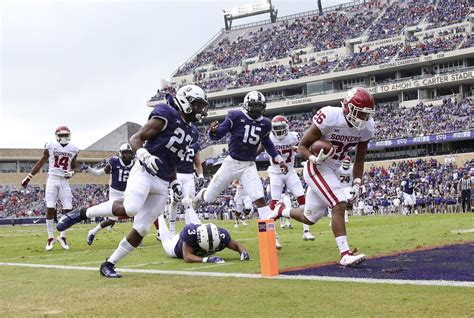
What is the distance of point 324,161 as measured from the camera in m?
8.66

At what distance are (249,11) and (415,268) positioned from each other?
8121cm

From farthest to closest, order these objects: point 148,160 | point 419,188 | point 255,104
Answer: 1. point 419,188
2. point 255,104
3. point 148,160

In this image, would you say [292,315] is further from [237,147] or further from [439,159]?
[439,159]

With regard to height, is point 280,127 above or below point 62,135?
below

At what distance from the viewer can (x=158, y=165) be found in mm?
8000

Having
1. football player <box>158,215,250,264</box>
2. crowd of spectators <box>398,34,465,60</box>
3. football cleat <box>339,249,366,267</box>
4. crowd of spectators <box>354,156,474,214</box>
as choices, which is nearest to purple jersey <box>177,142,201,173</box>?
football player <box>158,215,250,264</box>

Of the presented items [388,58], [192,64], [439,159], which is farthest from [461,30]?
[192,64]

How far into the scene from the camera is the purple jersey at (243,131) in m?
11.3

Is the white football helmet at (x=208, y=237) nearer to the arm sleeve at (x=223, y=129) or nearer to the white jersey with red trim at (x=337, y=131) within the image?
the white jersey with red trim at (x=337, y=131)

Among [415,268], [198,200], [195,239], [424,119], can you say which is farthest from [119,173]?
[424,119]

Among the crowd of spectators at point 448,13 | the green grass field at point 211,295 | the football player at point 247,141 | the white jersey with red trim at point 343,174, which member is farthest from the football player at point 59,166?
the crowd of spectators at point 448,13

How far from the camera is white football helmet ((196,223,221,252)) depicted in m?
9.41

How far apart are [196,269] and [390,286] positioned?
3.01 m

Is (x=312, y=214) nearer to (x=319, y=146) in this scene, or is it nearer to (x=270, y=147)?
(x=319, y=146)
